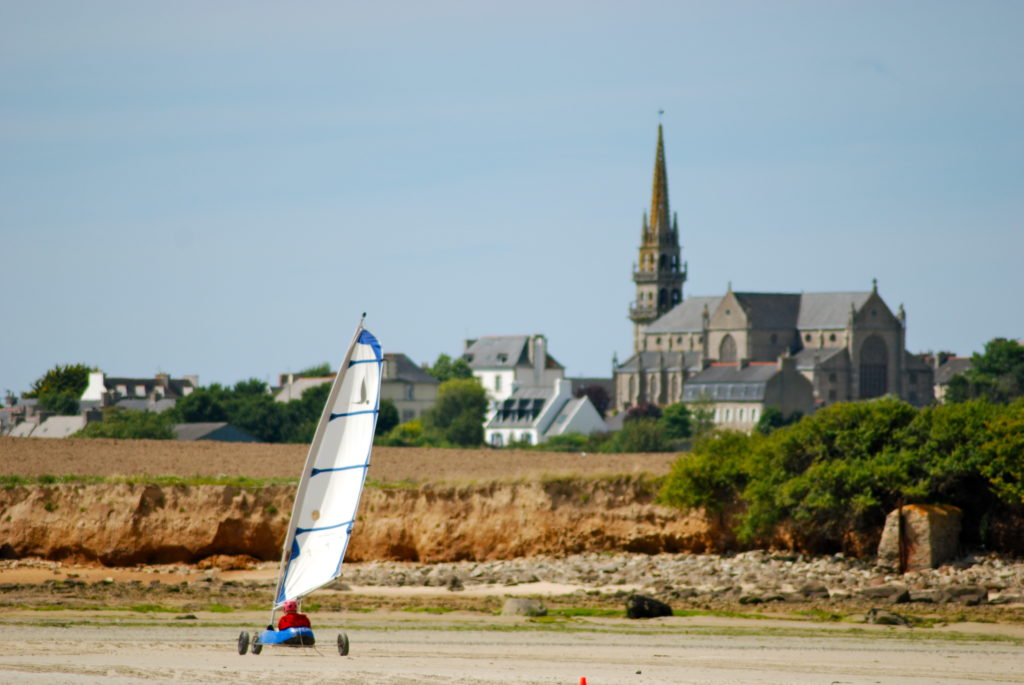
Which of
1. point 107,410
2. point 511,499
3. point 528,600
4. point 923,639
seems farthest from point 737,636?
point 107,410

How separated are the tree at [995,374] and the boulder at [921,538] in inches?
4822

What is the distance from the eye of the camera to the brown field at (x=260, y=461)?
5375 cm

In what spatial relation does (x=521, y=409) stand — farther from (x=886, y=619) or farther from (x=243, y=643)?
(x=243, y=643)

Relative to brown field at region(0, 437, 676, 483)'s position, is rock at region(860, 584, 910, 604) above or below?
below

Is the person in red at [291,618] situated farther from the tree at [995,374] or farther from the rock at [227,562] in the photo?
A: the tree at [995,374]

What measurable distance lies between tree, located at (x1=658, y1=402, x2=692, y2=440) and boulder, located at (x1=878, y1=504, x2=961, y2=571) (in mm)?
124301

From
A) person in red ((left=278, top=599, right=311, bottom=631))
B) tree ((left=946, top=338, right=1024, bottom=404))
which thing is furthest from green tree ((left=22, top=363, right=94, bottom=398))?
person in red ((left=278, top=599, right=311, bottom=631))

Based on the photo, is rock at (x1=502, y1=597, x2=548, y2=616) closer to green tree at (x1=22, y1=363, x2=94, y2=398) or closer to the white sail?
the white sail

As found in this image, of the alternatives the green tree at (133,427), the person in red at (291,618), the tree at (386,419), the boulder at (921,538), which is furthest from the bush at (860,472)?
the tree at (386,419)

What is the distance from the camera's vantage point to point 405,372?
19462 centimetres

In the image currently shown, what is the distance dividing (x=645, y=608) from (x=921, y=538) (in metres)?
11.0

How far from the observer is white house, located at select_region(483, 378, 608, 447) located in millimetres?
178500

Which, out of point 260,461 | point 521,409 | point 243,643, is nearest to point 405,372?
point 521,409

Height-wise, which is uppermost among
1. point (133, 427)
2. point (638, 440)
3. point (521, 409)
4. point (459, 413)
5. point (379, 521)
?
point (521, 409)
